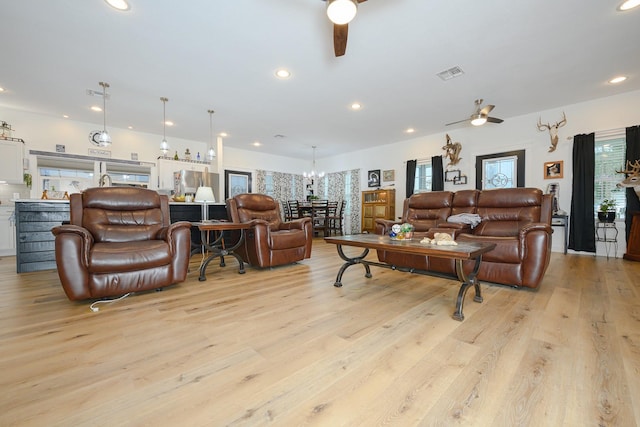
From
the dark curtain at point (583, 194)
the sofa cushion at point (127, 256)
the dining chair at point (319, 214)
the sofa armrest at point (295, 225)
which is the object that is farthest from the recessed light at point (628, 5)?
the dining chair at point (319, 214)

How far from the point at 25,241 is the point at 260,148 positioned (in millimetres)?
5483

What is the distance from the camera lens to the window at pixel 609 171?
4.23m

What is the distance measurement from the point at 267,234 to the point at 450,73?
319cm

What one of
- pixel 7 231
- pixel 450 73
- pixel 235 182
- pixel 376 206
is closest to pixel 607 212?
pixel 450 73

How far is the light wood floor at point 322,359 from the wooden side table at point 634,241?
7.70ft

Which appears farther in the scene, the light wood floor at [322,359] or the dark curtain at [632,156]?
the dark curtain at [632,156]

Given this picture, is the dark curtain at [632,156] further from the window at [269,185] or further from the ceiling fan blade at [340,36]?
the window at [269,185]

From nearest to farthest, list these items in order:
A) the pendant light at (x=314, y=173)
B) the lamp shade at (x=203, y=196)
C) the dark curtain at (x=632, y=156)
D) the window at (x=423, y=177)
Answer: the lamp shade at (x=203, y=196)
the dark curtain at (x=632, y=156)
the window at (x=423, y=177)
the pendant light at (x=314, y=173)

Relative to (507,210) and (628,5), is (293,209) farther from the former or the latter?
(628,5)

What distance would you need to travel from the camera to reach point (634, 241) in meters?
3.88

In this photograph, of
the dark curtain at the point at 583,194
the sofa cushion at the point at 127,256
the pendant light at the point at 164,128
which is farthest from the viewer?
the pendant light at the point at 164,128

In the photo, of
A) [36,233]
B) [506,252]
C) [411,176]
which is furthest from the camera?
[411,176]

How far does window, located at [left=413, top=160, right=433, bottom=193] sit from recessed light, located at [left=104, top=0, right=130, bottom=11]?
6.08 m

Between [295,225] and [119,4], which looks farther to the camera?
[295,225]
